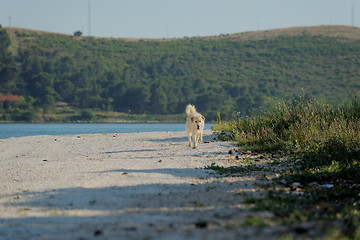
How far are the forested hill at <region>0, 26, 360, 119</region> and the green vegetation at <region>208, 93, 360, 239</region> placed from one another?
54.2 meters

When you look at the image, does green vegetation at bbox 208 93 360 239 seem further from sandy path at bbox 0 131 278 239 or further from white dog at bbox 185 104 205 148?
white dog at bbox 185 104 205 148

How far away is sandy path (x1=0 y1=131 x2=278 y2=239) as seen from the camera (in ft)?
14.0

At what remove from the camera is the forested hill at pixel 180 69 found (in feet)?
239

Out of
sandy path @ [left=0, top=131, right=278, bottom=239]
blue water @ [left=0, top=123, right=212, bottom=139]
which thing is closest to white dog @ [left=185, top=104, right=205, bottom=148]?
sandy path @ [left=0, top=131, right=278, bottom=239]

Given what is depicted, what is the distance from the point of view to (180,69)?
273 feet

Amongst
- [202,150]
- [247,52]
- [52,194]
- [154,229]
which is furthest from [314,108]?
[247,52]

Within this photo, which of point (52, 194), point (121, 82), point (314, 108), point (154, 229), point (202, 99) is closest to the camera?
point (154, 229)

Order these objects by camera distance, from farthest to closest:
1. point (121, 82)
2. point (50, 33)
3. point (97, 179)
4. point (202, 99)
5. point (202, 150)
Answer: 1. point (50, 33)
2. point (121, 82)
3. point (202, 99)
4. point (202, 150)
5. point (97, 179)

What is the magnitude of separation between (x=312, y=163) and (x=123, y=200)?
450 cm

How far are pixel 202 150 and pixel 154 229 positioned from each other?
788 centimetres

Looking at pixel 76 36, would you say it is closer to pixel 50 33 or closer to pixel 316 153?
pixel 50 33

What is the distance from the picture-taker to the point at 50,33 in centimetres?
10038

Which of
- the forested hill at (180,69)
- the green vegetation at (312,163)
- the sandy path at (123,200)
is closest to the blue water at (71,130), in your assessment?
the green vegetation at (312,163)

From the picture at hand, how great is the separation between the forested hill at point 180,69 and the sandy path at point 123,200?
2343 inches
